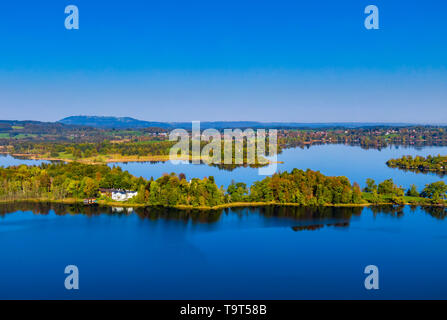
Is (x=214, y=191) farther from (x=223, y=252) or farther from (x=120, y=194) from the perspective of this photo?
(x=223, y=252)

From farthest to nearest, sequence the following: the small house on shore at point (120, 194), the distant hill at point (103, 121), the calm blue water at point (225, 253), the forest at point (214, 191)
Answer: the distant hill at point (103, 121)
the small house on shore at point (120, 194)
the forest at point (214, 191)
the calm blue water at point (225, 253)

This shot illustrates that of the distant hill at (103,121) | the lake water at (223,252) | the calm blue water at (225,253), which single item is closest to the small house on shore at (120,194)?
the lake water at (223,252)

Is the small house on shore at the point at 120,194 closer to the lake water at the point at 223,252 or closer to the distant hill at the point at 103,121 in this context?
the lake water at the point at 223,252

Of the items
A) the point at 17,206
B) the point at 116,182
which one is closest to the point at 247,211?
the point at 116,182

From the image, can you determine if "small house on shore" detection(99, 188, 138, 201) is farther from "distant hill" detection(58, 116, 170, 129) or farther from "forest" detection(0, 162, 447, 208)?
"distant hill" detection(58, 116, 170, 129)

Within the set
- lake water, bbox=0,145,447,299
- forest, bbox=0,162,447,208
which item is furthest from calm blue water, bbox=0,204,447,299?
forest, bbox=0,162,447,208
